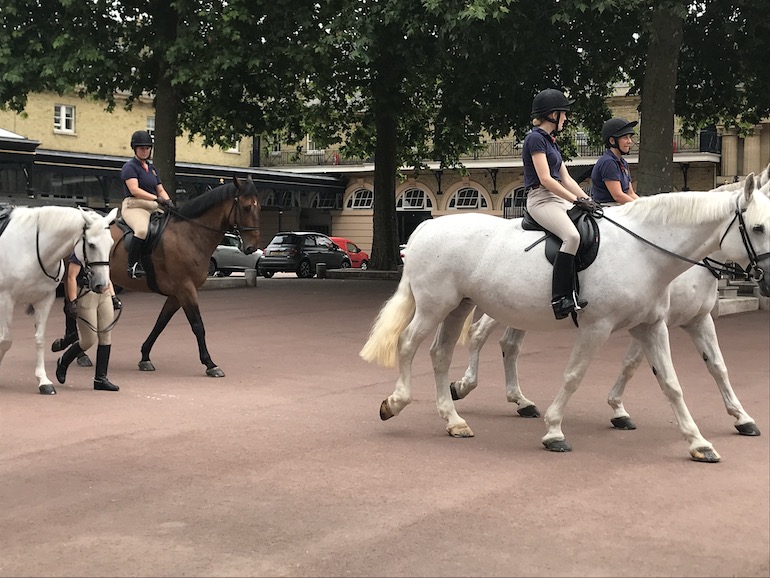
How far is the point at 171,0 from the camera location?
25.7 metres

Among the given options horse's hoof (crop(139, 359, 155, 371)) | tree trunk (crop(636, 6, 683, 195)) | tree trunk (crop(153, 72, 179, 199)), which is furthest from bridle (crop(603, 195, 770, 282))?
tree trunk (crop(153, 72, 179, 199))

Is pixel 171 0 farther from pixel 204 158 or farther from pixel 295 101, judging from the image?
pixel 204 158

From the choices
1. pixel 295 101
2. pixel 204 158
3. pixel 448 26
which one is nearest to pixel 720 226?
pixel 448 26

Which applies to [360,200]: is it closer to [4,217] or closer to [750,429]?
[4,217]

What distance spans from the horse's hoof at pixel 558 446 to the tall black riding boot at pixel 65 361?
5.84m

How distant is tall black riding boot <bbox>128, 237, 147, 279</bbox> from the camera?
511 inches

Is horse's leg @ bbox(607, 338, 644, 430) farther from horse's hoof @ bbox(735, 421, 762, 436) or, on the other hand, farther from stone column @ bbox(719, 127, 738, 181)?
stone column @ bbox(719, 127, 738, 181)

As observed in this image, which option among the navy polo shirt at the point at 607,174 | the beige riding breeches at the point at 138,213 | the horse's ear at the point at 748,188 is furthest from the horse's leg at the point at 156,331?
the horse's ear at the point at 748,188

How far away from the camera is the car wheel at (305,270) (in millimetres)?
44719

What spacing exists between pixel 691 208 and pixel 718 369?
154 centimetres

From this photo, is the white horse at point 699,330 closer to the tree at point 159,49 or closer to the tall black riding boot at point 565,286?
the tall black riding boot at point 565,286

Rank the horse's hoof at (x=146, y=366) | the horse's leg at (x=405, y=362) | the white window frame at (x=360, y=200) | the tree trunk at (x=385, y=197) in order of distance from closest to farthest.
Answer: the horse's leg at (x=405, y=362), the horse's hoof at (x=146, y=366), the tree trunk at (x=385, y=197), the white window frame at (x=360, y=200)

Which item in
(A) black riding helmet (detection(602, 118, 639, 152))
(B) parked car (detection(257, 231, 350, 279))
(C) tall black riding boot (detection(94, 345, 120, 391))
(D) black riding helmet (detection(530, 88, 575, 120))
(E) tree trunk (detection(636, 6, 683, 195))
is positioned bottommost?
(B) parked car (detection(257, 231, 350, 279))

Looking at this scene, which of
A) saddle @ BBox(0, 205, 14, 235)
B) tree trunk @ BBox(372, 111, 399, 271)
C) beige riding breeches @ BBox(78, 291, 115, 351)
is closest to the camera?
saddle @ BBox(0, 205, 14, 235)
